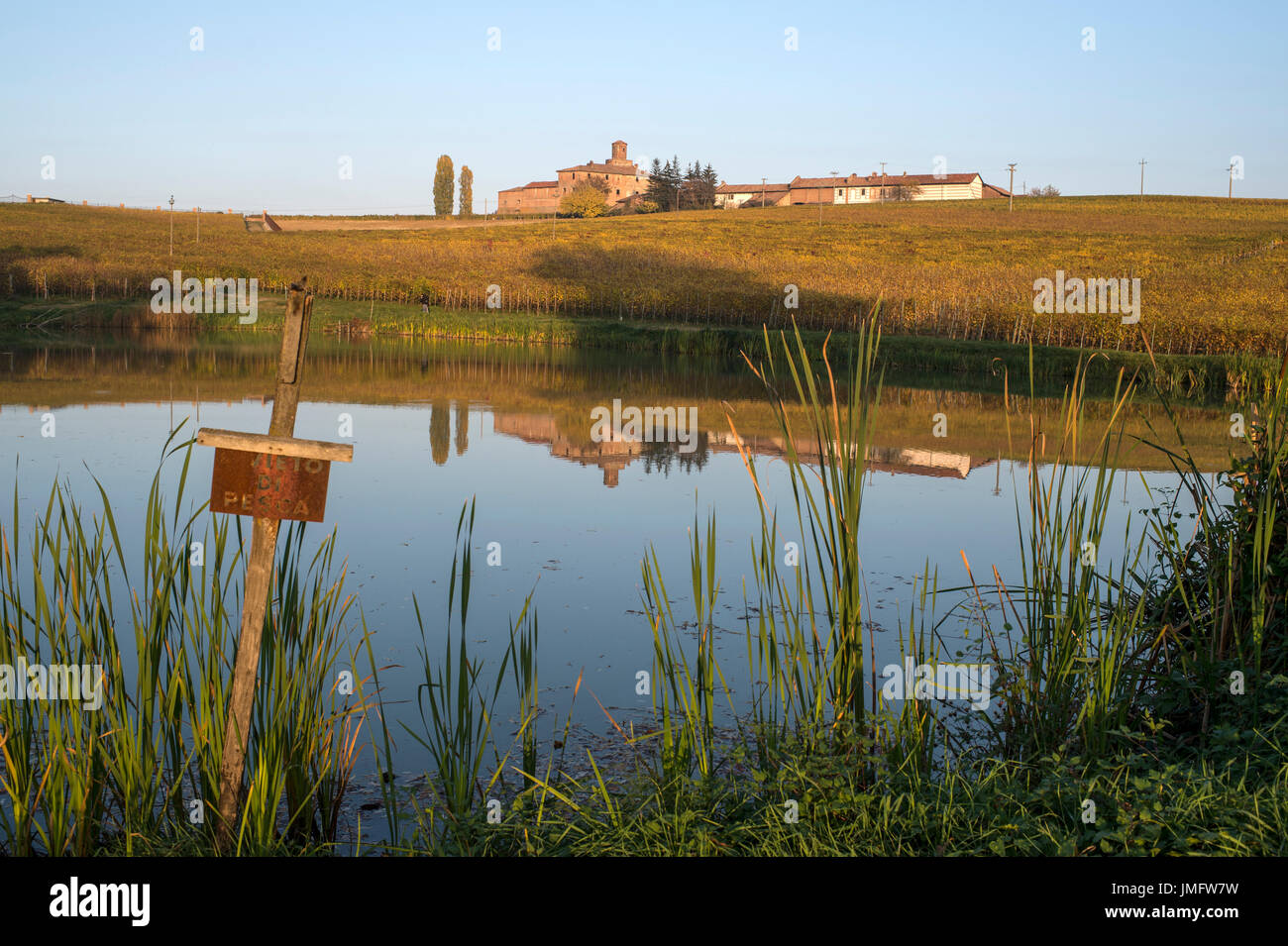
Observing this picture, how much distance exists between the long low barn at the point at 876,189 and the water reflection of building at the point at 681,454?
72030 mm

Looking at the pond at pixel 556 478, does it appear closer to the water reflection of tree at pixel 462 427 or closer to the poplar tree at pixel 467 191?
the water reflection of tree at pixel 462 427

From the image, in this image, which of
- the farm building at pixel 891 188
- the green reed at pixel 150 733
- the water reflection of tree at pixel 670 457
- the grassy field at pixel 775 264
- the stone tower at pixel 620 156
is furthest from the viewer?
the stone tower at pixel 620 156

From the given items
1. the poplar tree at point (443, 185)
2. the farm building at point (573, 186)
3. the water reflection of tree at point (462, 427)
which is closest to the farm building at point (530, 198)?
the farm building at point (573, 186)

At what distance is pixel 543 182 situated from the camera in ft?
354

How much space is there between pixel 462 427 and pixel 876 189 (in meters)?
80.0

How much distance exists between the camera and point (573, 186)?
104m

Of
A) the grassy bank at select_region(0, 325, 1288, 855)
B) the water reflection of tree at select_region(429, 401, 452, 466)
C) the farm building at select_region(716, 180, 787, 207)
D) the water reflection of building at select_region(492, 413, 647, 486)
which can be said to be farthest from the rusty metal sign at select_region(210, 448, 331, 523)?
the farm building at select_region(716, 180, 787, 207)

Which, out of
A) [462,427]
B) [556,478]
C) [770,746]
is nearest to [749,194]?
[462,427]

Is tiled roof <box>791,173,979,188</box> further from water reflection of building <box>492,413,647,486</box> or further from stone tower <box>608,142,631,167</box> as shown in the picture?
water reflection of building <box>492,413,647,486</box>

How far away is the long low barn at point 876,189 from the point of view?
86625 mm

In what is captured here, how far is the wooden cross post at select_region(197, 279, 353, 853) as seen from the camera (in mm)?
3039
